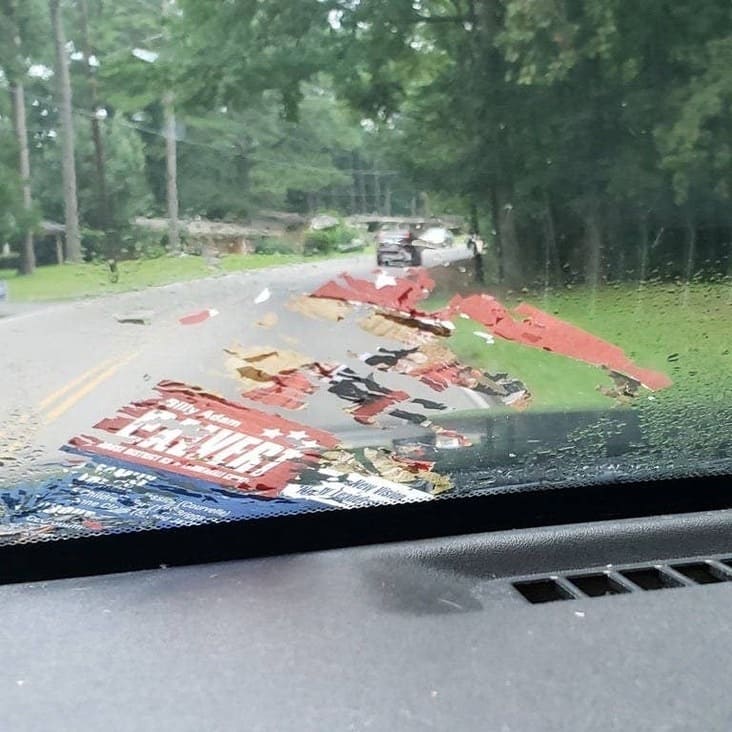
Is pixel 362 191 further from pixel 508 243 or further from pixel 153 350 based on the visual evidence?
pixel 153 350

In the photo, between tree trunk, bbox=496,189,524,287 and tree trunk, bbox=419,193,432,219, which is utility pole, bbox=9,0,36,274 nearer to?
tree trunk, bbox=419,193,432,219

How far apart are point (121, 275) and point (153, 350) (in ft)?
1.09

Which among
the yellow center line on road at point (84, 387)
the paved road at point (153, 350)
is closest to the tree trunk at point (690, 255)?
the paved road at point (153, 350)

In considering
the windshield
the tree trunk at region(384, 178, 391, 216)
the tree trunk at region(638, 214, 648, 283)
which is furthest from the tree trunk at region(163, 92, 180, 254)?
the tree trunk at region(638, 214, 648, 283)

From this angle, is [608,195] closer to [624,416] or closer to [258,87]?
[624,416]

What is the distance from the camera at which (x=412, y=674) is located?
3039 millimetres

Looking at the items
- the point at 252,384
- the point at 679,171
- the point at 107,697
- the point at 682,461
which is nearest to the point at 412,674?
the point at 107,697

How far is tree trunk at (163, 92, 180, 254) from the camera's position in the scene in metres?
4.17

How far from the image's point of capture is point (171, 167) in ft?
13.7

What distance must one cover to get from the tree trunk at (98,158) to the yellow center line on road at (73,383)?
435 mm

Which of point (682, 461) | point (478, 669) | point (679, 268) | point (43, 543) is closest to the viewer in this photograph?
point (478, 669)

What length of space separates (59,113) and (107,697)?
2.15m

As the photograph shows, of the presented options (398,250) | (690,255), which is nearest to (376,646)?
(398,250)

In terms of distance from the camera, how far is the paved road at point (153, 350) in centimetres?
401
